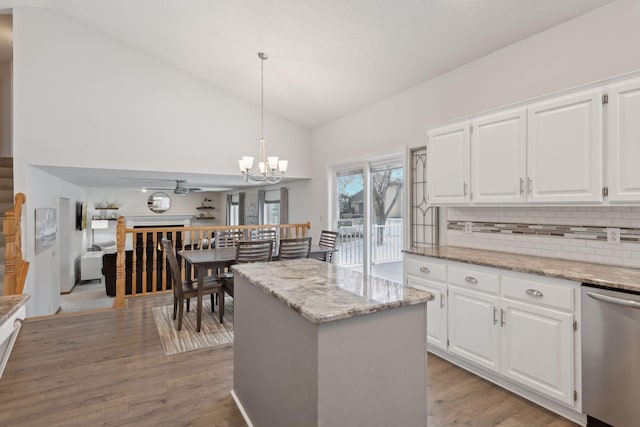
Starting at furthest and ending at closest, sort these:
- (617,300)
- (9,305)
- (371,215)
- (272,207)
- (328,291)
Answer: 1. (272,207)
2. (371,215)
3. (617,300)
4. (328,291)
5. (9,305)

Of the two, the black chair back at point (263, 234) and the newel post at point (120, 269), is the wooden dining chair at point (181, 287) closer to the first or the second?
the newel post at point (120, 269)

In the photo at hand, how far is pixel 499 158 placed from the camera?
267 cm

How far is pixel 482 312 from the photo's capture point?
8.07ft

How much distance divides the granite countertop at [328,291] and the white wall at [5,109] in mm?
6714

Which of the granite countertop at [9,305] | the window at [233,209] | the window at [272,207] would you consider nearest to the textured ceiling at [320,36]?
the window at [272,207]

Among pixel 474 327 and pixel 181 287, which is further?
pixel 181 287

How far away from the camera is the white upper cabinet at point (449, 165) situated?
2928mm

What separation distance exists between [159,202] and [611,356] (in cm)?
1116

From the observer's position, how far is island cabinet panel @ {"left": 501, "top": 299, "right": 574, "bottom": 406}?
6.59 ft

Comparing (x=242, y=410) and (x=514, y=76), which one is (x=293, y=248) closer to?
(x=242, y=410)

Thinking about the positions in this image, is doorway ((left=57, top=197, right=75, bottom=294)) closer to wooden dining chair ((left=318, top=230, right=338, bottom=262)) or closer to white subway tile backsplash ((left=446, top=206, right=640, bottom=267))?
wooden dining chair ((left=318, top=230, right=338, bottom=262))

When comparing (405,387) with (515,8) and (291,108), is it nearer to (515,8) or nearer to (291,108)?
(515,8)

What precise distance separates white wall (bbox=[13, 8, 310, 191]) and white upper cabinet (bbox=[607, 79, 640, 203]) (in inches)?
185

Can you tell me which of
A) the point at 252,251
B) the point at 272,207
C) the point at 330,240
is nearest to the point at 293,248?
the point at 252,251
